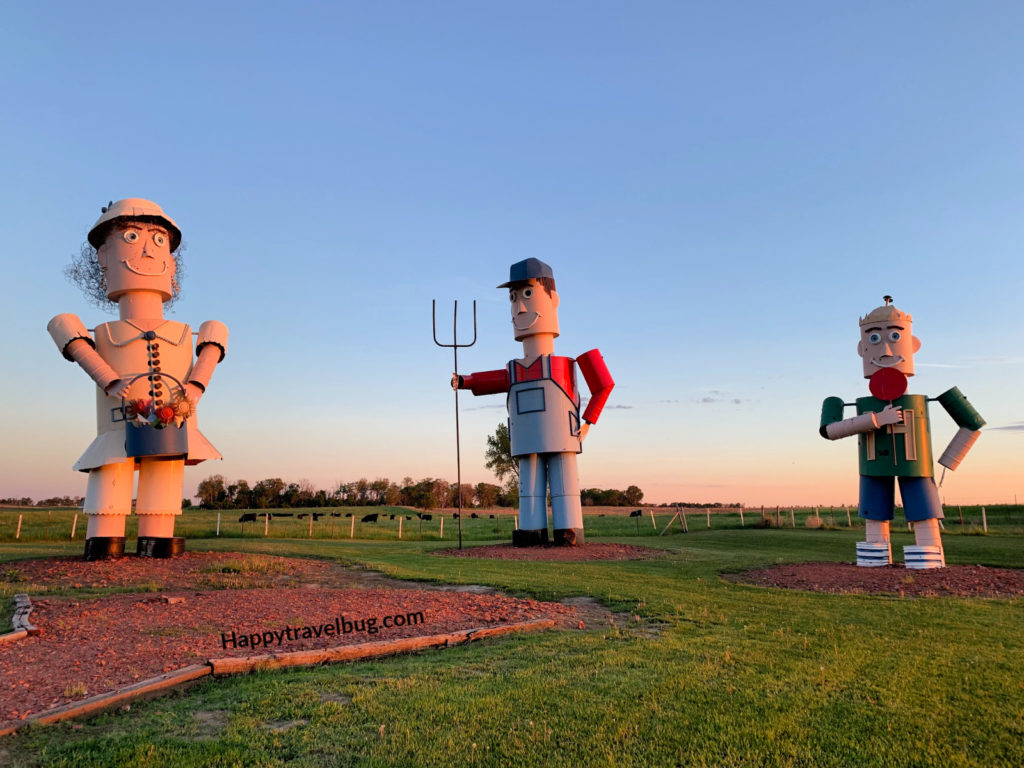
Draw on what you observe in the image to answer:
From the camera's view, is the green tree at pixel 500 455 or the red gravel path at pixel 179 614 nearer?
the red gravel path at pixel 179 614

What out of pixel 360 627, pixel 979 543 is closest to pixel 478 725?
pixel 360 627

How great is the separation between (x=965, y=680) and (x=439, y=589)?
23.8ft

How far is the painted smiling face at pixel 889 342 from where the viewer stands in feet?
48.0

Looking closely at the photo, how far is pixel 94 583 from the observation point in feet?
36.1

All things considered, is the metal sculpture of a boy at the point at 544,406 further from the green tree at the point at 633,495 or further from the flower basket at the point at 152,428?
the green tree at the point at 633,495

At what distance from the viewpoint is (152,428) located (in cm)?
1334

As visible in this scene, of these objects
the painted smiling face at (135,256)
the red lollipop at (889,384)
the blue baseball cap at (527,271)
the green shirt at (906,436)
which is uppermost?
the blue baseball cap at (527,271)

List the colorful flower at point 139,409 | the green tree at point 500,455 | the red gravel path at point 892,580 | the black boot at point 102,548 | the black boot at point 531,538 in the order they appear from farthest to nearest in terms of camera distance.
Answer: the green tree at point 500,455 < the black boot at point 531,538 < the black boot at point 102,548 < the colorful flower at point 139,409 < the red gravel path at point 892,580

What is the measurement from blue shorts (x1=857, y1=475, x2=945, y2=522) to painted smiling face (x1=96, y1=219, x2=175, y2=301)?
14.5m

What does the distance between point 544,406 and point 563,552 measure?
3.82 metres

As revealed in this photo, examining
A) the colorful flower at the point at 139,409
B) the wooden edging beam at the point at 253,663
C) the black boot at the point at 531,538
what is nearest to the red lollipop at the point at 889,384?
the black boot at the point at 531,538

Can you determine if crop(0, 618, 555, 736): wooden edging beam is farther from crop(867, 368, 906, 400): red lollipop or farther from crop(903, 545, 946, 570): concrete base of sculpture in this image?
crop(867, 368, 906, 400): red lollipop

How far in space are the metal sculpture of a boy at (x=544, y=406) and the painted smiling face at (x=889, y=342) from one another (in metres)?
6.78

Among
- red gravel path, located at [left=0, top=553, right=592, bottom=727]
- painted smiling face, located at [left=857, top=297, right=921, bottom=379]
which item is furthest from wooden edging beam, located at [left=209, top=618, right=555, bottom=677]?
painted smiling face, located at [left=857, top=297, right=921, bottom=379]
